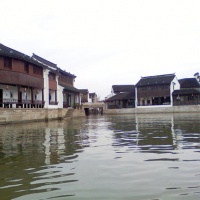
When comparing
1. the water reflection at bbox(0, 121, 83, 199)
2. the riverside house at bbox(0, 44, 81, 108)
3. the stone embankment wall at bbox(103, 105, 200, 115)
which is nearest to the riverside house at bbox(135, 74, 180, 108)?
the stone embankment wall at bbox(103, 105, 200, 115)

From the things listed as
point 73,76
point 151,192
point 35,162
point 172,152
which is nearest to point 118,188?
point 151,192

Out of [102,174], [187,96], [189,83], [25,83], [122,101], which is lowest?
[102,174]

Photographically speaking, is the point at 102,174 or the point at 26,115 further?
the point at 26,115

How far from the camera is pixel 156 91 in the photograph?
59.4 meters

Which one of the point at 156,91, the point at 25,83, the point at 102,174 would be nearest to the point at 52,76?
the point at 25,83

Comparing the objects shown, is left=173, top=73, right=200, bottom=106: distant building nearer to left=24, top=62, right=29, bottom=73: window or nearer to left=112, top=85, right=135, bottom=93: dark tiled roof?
left=112, top=85, right=135, bottom=93: dark tiled roof

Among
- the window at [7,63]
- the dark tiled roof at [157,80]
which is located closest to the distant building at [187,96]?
the dark tiled roof at [157,80]

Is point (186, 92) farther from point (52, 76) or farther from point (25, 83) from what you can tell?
point (25, 83)

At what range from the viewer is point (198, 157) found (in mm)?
7148

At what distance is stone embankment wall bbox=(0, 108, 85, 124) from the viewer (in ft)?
77.3

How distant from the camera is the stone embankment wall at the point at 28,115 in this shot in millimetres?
23548

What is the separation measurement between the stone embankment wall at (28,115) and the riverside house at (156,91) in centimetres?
2812

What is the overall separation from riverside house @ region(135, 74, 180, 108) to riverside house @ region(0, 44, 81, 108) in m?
25.7

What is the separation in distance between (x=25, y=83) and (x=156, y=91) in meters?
36.7
